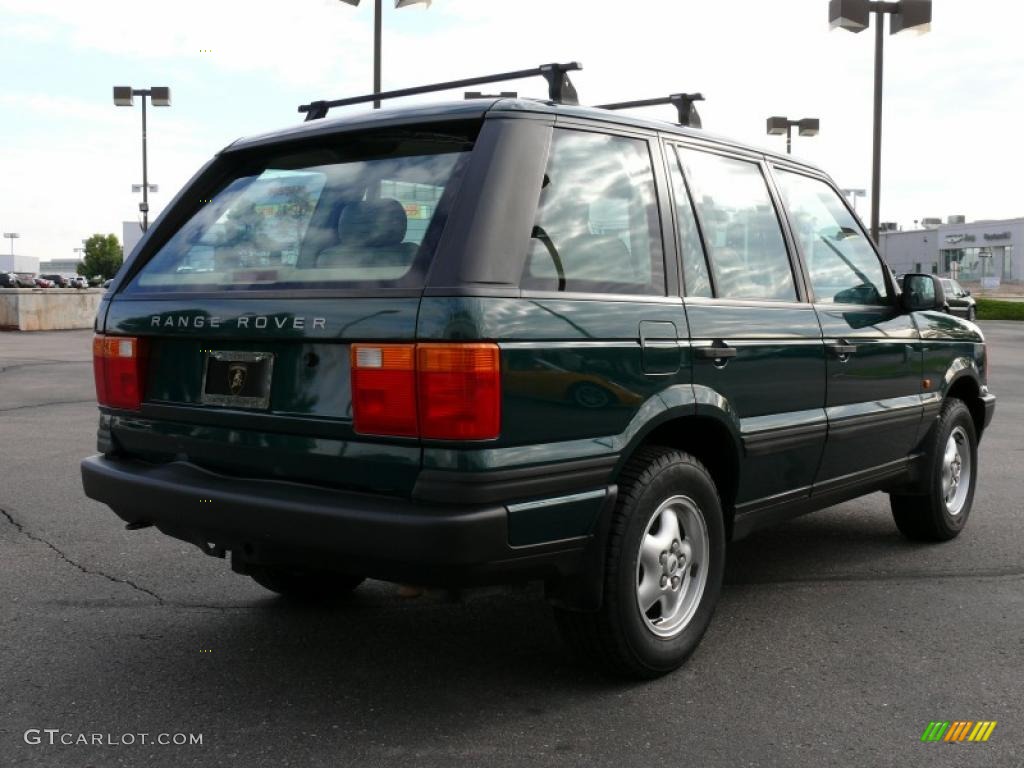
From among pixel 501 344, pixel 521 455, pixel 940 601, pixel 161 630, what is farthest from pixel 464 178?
pixel 940 601

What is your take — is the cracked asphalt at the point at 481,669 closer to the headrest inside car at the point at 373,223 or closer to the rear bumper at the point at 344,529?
the rear bumper at the point at 344,529

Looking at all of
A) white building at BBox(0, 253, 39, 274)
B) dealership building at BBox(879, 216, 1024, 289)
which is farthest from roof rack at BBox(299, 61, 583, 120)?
white building at BBox(0, 253, 39, 274)

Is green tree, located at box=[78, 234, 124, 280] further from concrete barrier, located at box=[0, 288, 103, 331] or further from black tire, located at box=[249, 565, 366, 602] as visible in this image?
black tire, located at box=[249, 565, 366, 602]

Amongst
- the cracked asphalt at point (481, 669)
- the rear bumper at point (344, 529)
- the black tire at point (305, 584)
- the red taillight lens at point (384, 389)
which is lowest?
the cracked asphalt at point (481, 669)

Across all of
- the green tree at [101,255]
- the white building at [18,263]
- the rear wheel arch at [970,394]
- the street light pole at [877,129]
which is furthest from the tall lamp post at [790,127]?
the white building at [18,263]

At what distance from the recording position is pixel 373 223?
3.36 metres

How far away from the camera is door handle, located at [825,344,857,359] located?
445cm

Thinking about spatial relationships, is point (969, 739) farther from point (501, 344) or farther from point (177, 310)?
point (177, 310)

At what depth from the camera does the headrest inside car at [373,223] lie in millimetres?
3289

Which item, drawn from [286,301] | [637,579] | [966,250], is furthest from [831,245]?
[966,250]

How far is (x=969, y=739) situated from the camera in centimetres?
320

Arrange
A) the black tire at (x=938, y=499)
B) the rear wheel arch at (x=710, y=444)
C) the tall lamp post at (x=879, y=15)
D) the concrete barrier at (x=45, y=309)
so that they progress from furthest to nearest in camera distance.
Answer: the concrete barrier at (x=45, y=309) → the tall lamp post at (x=879, y=15) → the black tire at (x=938, y=499) → the rear wheel arch at (x=710, y=444)

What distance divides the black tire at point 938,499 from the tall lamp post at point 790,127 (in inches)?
1037

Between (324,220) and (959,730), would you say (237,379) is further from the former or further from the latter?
(959,730)
